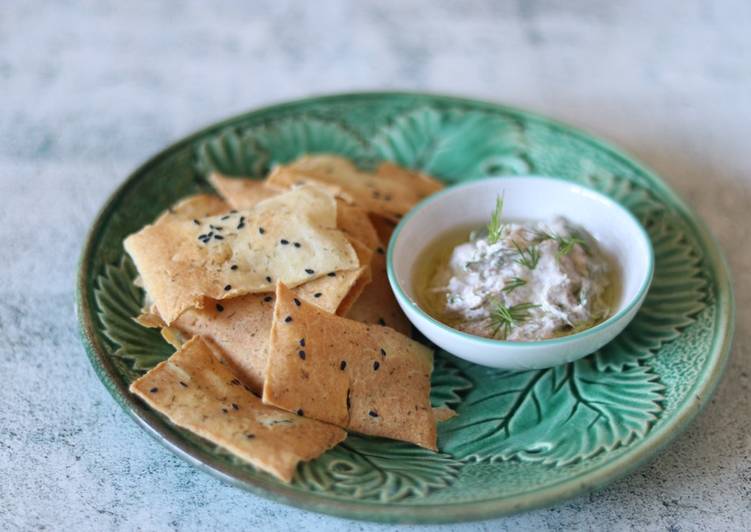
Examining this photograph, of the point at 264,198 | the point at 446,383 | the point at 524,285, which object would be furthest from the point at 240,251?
the point at 524,285

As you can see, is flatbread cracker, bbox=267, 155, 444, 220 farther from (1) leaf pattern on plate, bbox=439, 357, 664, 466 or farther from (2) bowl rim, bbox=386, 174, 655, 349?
(1) leaf pattern on plate, bbox=439, 357, 664, 466

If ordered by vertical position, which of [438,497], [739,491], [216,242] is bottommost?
[739,491]

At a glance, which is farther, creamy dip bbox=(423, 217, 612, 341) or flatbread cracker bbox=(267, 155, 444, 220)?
flatbread cracker bbox=(267, 155, 444, 220)

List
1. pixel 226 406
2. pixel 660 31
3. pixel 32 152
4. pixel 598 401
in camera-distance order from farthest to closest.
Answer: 1. pixel 660 31
2. pixel 32 152
3. pixel 598 401
4. pixel 226 406

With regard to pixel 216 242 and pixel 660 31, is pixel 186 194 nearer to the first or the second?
pixel 216 242

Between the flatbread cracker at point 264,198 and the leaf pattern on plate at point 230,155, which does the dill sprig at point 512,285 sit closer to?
the flatbread cracker at point 264,198

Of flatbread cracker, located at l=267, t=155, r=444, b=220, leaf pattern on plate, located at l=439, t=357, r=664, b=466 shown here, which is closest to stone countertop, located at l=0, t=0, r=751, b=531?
leaf pattern on plate, located at l=439, t=357, r=664, b=466

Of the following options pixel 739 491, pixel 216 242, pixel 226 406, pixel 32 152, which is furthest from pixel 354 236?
pixel 32 152
